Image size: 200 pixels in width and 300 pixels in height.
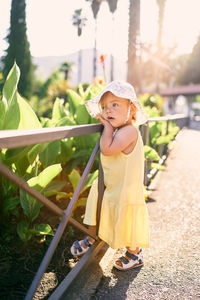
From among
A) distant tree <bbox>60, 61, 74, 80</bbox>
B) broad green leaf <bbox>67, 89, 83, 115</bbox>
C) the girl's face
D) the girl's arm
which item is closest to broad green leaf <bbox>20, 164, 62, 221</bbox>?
the girl's arm

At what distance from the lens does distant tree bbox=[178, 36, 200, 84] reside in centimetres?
5172

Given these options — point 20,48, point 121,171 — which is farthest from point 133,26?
point 20,48

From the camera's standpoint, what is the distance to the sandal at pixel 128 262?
2182 mm

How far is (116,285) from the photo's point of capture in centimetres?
202

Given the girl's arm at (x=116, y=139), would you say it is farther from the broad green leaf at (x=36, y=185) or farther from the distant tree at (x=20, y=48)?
the distant tree at (x=20, y=48)

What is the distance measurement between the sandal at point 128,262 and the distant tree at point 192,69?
5346 cm

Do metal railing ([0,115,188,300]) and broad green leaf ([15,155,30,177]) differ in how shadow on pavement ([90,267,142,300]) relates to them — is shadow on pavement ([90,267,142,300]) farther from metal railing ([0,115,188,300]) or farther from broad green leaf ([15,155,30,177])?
broad green leaf ([15,155,30,177])

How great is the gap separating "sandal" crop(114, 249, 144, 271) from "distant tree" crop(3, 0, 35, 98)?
2404cm

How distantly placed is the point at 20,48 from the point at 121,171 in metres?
26.2

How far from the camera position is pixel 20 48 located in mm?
25922

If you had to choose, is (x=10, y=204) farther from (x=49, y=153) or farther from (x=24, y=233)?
(x=49, y=153)

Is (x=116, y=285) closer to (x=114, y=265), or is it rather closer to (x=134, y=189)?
(x=114, y=265)

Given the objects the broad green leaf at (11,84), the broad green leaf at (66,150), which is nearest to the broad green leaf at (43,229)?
the broad green leaf at (11,84)

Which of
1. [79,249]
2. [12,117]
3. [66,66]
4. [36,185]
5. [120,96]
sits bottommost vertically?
[79,249]
